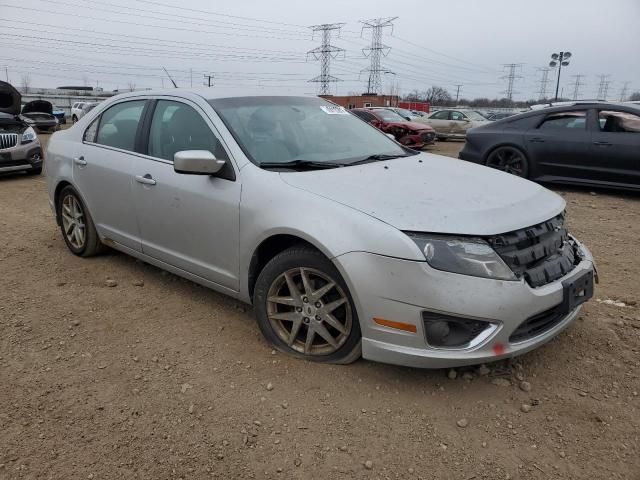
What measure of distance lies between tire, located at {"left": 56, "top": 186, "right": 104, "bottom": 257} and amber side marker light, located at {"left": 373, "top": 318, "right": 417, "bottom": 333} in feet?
9.98

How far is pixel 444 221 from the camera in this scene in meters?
2.48

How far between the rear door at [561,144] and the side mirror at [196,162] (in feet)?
21.3

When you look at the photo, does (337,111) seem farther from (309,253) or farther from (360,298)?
(360,298)

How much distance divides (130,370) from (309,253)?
124 centimetres

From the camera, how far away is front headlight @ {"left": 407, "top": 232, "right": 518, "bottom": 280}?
7.90 feet

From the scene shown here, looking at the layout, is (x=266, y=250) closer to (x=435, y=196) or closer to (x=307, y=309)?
(x=307, y=309)

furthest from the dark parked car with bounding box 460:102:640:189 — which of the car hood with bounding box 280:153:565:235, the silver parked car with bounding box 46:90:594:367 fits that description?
the car hood with bounding box 280:153:565:235

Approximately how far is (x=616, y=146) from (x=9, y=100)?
10703 millimetres

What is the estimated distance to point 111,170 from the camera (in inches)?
158

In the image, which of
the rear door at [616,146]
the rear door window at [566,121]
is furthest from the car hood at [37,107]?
the rear door at [616,146]

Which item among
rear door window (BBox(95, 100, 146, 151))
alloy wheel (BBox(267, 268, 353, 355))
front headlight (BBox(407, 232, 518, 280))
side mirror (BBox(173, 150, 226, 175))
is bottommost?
alloy wheel (BBox(267, 268, 353, 355))

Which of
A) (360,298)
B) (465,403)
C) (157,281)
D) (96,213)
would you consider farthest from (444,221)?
(96,213)

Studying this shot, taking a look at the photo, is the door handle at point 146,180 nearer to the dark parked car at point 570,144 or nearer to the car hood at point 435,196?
the car hood at point 435,196

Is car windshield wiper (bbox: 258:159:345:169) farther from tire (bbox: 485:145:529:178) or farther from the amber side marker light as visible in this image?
tire (bbox: 485:145:529:178)
